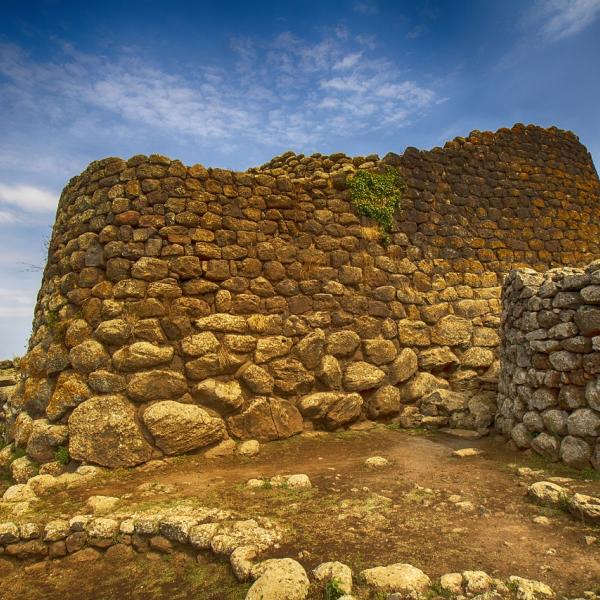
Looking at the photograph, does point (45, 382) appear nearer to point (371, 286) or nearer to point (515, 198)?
point (371, 286)

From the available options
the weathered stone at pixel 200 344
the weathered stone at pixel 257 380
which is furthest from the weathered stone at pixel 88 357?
the weathered stone at pixel 257 380

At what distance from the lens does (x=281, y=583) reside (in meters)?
2.82

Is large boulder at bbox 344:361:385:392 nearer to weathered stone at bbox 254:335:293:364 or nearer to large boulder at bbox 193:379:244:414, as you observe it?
weathered stone at bbox 254:335:293:364

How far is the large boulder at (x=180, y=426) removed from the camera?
551 cm

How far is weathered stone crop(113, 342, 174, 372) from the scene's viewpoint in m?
5.73

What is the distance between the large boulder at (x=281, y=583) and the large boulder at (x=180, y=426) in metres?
2.82

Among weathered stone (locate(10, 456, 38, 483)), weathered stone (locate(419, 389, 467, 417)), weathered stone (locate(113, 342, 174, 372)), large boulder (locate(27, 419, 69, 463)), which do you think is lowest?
weathered stone (locate(10, 456, 38, 483))

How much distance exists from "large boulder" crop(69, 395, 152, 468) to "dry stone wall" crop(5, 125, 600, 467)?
0.01 meters

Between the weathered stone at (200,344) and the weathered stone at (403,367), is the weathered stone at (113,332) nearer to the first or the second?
the weathered stone at (200,344)

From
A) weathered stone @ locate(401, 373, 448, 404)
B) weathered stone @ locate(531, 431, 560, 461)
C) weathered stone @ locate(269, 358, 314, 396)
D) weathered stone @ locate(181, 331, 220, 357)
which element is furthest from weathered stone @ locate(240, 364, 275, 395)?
weathered stone @ locate(531, 431, 560, 461)

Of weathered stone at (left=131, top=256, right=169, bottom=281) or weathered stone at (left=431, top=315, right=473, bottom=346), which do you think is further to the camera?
weathered stone at (left=431, top=315, right=473, bottom=346)

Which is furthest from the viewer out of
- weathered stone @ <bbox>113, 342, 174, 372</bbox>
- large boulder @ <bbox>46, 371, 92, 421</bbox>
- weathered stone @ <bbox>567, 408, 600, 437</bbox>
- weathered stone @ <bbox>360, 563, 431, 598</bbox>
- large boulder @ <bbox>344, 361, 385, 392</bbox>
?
large boulder @ <bbox>344, 361, 385, 392</bbox>

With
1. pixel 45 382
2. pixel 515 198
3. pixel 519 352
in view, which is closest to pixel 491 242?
pixel 515 198

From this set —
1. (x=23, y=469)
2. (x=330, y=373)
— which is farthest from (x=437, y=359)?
(x=23, y=469)
